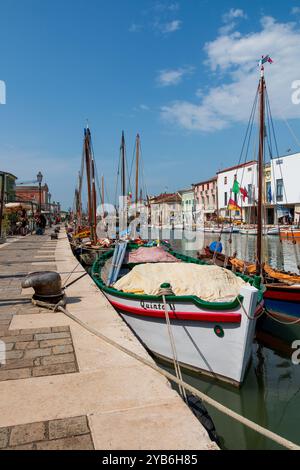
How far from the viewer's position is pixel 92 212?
79.0 ft

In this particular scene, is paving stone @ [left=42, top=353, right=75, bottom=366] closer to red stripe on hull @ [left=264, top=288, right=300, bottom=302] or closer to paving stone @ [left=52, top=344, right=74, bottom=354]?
paving stone @ [left=52, top=344, right=74, bottom=354]

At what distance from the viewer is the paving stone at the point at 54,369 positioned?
445 centimetres

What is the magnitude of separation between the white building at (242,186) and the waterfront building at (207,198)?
6.95 meters

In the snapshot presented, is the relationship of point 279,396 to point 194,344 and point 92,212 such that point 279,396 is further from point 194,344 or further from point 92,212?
point 92,212

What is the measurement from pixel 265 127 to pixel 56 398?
39.5ft

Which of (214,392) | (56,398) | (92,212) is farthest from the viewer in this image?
(92,212)

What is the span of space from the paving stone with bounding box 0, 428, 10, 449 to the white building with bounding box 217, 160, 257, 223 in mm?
63150

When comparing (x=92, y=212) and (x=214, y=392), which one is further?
(x=92, y=212)

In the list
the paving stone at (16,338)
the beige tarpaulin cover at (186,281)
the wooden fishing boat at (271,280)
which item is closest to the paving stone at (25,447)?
the paving stone at (16,338)

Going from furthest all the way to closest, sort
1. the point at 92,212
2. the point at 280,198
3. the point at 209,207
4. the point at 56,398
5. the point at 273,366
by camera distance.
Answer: the point at 209,207 → the point at 280,198 → the point at 92,212 → the point at 273,366 → the point at 56,398

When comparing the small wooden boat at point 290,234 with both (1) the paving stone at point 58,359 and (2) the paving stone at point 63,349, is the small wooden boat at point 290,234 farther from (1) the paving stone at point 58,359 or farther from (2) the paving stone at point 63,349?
(1) the paving stone at point 58,359

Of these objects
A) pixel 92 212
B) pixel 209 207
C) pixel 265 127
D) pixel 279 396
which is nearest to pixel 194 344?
pixel 279 396

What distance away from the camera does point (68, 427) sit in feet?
10.8
